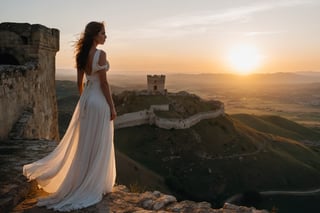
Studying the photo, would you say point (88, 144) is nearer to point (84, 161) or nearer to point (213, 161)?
point (84, 161)

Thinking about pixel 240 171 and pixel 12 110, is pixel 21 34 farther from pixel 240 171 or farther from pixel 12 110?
pixel 240 171

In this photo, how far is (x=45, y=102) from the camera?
13391 millimetres

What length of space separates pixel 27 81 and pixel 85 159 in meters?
5.80

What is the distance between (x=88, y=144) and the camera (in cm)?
659

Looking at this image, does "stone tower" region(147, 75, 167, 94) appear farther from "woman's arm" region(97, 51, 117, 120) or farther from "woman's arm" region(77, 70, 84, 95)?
"woman's arm" region(97, 51, 117, 120)

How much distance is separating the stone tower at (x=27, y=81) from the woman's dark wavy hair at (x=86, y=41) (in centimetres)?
380

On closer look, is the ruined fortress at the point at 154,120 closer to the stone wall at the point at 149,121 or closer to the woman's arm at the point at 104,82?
the stone wall at the point at 149,121

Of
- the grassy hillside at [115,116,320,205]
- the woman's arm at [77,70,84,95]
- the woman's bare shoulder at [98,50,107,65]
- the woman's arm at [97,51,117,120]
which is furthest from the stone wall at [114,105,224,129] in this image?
the woman's bare shoulder at [98,50,107,65]

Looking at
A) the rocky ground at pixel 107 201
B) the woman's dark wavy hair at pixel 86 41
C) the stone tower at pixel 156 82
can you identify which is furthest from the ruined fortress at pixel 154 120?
the woman's dark wavy hair at pixel 86 41

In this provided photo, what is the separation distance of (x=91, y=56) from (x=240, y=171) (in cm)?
4510

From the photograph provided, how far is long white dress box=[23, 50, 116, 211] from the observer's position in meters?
6.36

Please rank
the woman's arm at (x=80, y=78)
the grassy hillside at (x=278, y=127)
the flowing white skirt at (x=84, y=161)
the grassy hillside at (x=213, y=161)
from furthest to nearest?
the grassy hillside at (x=278, y=127) → the grassy hillside at (x=213, y=161) → the woman's arm at (x=80, y=78) → the flowing white skirt at (x=84, y=161)

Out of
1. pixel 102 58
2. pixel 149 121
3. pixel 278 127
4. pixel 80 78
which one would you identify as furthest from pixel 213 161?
pixel 102 58

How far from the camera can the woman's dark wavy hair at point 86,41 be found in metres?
6.62
